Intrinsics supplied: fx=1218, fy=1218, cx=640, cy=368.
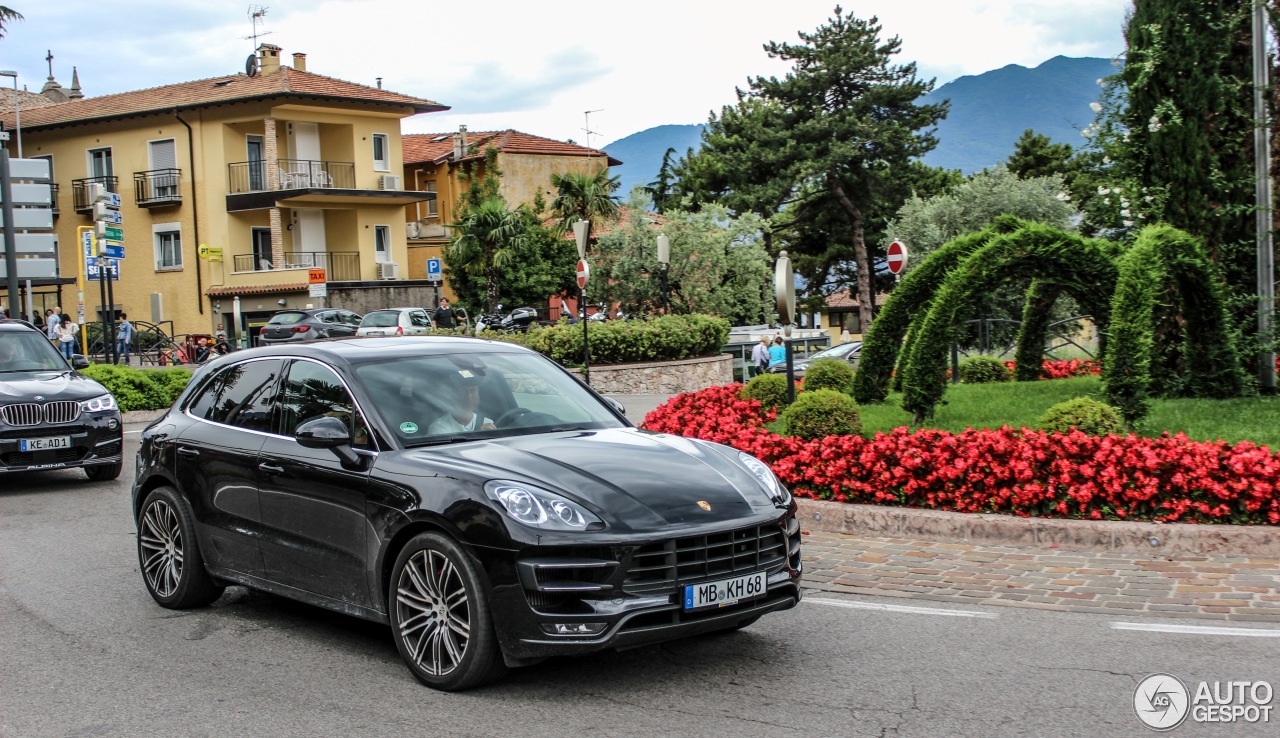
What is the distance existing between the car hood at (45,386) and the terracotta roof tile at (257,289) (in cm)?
3319

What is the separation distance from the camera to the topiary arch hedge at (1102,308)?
1084 cm

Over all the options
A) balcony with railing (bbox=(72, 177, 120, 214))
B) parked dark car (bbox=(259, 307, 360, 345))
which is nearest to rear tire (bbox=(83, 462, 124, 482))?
parked dark car (bbox=(259, 307, 360, 345))

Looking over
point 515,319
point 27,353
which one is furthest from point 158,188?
point 27,353

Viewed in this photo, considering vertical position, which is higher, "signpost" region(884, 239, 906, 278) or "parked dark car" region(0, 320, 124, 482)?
"signpost" region(884, 239, 906, 278)

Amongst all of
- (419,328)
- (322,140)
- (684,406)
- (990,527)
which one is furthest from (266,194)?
(990,527)

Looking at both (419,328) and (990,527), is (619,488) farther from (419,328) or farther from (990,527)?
(419,328)

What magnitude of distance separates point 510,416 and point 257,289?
4346cm

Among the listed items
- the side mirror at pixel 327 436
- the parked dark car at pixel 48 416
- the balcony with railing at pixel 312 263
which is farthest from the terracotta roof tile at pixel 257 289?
the side mirror at pixel 327 436

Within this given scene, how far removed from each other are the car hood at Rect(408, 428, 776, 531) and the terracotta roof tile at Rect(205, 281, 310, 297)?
139ft

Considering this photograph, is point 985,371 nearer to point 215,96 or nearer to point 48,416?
point 48,416

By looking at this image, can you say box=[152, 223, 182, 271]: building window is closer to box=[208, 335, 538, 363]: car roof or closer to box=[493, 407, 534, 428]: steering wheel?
box=[208, 335, 538, 363]: car roof

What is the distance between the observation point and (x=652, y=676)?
571cm

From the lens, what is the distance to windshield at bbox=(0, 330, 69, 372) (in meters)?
13.8
